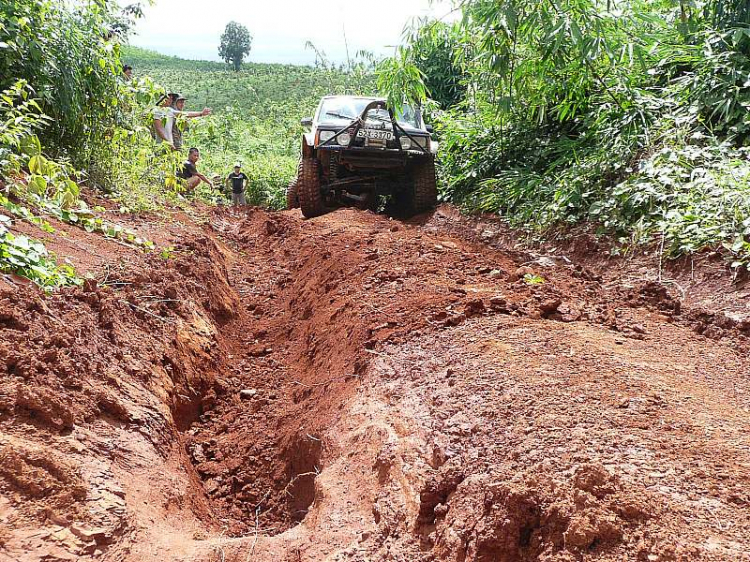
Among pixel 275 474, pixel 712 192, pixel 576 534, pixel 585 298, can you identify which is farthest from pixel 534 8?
pixel 576 534

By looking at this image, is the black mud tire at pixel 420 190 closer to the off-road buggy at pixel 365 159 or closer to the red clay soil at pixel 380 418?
the off-road buggy at pixel 365 159

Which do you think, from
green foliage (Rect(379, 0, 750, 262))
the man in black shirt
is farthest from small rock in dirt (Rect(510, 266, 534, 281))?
the man in black shirt

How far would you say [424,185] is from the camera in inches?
359

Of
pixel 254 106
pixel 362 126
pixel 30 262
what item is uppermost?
pixel 254 106

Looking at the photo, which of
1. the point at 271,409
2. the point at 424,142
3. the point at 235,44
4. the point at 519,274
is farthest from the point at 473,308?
the point at 235,44

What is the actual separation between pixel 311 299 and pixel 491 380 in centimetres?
274

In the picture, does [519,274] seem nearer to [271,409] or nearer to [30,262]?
[271,409]

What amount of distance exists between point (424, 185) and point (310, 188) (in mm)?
1661

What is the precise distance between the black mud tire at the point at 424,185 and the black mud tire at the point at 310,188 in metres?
1.41

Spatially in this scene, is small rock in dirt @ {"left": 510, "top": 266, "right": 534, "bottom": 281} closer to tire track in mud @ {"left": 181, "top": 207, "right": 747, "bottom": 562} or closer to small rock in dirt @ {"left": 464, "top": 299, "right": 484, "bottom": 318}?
tire track in mud @ {"left": 181, "top": 207, "right": 747, "bottom": 562}

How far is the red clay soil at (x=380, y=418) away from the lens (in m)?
1.98

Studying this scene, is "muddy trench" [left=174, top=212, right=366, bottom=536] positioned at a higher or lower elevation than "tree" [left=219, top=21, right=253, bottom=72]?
lower

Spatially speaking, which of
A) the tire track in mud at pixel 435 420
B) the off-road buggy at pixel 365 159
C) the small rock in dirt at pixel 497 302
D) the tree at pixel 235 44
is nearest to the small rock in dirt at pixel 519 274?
the tire track in mud at pixel 435 420

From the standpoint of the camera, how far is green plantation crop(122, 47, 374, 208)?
1404cm
